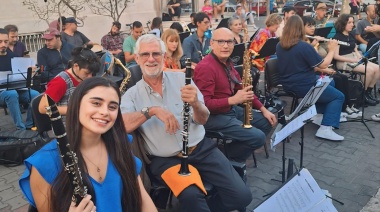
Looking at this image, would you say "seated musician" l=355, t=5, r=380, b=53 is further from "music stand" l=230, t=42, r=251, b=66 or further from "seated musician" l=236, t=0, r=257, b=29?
"music stand" l=230, t=42, r=251, b=66

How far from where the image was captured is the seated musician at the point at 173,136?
2787mm

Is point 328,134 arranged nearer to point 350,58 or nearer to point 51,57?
point 350,58

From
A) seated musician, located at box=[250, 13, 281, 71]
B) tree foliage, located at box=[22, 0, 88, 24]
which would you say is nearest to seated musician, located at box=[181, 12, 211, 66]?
seated musician, located at box=[250, 13, 281, 71]

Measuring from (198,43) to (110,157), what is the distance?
203 inches

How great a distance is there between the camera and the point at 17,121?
18.8ft

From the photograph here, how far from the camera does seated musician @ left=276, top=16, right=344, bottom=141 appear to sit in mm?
5145

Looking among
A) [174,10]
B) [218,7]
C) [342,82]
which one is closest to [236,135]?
[342,82]

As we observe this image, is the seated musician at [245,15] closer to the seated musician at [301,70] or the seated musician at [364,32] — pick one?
the seated musician at [364,32]

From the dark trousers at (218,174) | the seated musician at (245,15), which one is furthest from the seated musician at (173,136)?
the seated musician at (245,15)

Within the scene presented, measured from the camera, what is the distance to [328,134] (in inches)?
207

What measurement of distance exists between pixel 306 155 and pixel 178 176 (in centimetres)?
255

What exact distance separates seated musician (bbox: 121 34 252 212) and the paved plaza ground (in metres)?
0.71

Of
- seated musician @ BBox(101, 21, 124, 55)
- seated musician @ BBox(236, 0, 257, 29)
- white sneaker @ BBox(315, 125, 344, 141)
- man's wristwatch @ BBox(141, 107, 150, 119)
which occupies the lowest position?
white sneaker @ BBox(315, 125, 344, 141)

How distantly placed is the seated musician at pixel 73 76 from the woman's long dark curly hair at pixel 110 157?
5.93 ft
